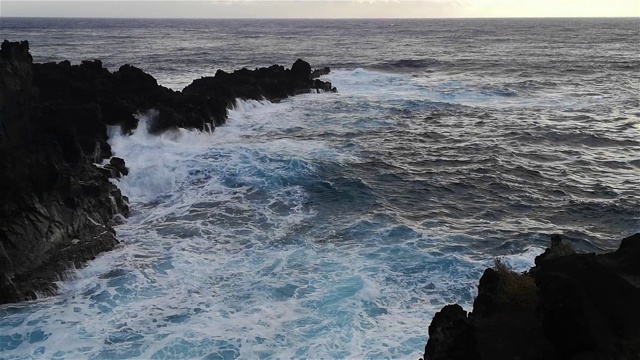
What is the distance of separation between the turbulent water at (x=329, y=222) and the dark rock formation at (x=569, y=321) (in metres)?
3.62

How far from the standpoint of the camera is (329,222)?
19969mm

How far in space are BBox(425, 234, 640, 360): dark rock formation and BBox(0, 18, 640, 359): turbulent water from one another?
3.62 meters

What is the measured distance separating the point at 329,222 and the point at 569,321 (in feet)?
40.9

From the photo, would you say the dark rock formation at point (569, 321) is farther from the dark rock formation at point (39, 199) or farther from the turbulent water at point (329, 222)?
the dark rock formation at point (39, 199)

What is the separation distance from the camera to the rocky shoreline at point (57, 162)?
15617 mm

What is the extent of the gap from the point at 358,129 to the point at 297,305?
2258 centimetres

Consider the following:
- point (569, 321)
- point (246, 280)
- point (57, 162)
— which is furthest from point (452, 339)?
point (57, 162)

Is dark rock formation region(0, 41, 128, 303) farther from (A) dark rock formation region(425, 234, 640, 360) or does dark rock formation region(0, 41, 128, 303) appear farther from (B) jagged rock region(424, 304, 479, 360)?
(A) dark rock formation region(425, 234, 640, 360)

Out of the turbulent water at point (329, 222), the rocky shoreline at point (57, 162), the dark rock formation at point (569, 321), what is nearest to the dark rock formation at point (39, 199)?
the rocky shoreline at point (57, 162)

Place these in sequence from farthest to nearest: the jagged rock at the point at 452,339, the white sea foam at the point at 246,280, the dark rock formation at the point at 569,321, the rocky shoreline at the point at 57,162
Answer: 1. the rocky shoreline at the point at 57,162
2. the white sea foam at the point at 246,280
3. the jagged rock at the point at 452,339
4. the dark rock formation at the point at 569,321

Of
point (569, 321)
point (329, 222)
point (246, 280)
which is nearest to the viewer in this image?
point (569, 321)

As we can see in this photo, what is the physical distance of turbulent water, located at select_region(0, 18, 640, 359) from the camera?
42.9 feet

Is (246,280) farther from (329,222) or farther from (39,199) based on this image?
(39,199)

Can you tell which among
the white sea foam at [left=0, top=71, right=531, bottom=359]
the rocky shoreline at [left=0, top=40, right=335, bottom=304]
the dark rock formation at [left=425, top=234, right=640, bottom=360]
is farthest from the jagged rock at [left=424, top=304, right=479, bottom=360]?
the rocky shoreline at [left=0, top=40, right=335, bottom=304]
